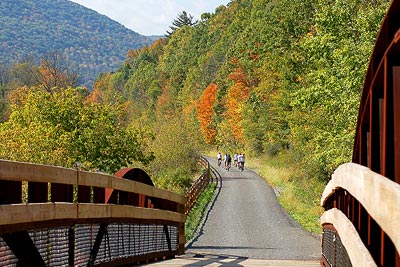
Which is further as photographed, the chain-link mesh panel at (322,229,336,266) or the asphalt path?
the asphalt path

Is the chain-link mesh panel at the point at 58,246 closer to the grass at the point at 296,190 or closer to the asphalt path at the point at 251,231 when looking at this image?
the asphalt path at the point at 251,231

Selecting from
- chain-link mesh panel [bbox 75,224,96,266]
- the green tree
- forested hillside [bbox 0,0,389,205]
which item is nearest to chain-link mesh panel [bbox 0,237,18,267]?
chain-link mesh panel [bbox 75,224,96,266]

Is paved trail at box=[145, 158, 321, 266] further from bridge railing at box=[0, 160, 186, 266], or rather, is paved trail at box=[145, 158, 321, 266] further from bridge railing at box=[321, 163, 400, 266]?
bridge railing at box=[321, 163, 400, 266]

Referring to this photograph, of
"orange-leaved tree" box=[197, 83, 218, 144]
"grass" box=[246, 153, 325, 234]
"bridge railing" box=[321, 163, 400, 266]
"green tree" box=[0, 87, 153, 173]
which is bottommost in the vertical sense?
"grass" box=[246, 153, 325, 234]

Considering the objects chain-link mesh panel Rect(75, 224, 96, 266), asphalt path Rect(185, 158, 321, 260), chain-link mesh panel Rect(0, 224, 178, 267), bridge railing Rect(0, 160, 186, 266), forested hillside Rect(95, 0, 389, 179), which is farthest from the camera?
forested hillside Rect(95, 0, 389, 179)

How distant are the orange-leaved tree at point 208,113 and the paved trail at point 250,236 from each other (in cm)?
6165

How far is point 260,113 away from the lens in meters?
71.4

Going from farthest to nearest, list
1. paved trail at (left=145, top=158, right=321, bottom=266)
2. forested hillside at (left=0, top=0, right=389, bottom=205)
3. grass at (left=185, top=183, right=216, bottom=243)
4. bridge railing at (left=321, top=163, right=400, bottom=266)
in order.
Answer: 1. forested hillside at (left=0, top=0, right=389, bottom=205)
2. grass at (left=185, top=183, right=216, bottom=243)
3. paved trail at (left=145, top=158, right=321, bottom=266)
4. bridge railing at (left=321, top=163, right=400, bottom=266)

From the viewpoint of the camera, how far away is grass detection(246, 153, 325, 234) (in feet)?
111

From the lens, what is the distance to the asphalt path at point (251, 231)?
2005 centimetres

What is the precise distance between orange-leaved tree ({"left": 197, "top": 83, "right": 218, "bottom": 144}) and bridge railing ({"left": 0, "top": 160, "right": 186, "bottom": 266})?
97.7 m

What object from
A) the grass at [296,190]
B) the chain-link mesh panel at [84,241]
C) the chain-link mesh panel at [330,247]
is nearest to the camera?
the chain-link mesh panel at [84,241]

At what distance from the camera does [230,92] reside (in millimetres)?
90812

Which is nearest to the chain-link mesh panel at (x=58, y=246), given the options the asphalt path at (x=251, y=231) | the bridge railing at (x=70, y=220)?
the bridge railing at (x=70, y=220)
